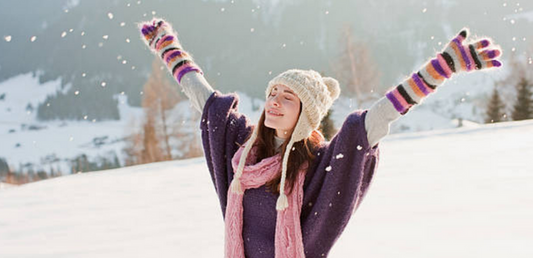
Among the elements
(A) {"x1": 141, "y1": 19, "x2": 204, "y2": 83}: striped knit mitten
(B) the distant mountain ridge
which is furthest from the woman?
(B) the distant mountain ridge

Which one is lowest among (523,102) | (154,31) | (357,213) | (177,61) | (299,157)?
(357,213)

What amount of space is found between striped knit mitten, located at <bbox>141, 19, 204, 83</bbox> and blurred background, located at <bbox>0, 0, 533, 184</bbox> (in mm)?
59325

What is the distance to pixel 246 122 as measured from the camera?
5.70ft

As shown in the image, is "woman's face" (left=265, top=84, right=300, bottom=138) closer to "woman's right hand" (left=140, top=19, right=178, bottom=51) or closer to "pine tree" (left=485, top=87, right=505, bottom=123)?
"woman's right hand" (left=140, top=19, right=178, bottom=51)

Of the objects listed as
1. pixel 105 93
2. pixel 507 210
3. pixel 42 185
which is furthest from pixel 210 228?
pixel 105 93

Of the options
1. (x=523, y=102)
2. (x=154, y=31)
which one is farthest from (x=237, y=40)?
(x=154, y=31)

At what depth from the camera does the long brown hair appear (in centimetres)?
146

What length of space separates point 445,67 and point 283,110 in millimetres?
569

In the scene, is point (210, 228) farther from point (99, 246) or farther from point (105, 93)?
point (105, 93)

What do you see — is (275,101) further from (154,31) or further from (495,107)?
(495,107)

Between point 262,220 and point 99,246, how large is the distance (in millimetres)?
1835

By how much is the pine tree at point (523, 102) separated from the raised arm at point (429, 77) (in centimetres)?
2036

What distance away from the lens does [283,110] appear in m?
1.50

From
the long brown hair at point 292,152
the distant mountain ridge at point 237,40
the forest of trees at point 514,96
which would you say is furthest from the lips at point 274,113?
the distant mountain ridge at point 237,40
